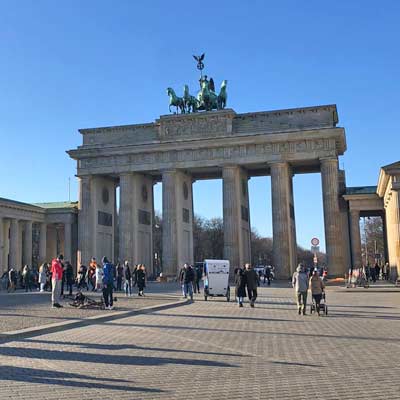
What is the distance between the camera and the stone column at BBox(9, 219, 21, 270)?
2466 inches

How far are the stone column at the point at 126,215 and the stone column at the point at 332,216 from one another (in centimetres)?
2185

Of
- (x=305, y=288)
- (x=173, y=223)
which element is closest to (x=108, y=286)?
(x=305, y=288)

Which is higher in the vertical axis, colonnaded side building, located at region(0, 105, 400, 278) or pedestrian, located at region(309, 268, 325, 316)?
colonnaded side building, located at region(0, 105, 400, 278)

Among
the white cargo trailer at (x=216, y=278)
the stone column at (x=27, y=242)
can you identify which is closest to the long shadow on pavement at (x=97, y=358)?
the white cargo trailer at (x=216, y=278)

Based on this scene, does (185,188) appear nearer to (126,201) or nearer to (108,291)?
(126,201)

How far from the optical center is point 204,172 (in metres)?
66.9

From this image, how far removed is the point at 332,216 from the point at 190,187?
755 inches

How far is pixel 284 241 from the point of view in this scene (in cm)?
5719

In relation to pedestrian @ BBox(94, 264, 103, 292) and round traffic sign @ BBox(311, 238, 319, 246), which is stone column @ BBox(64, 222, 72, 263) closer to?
pedestrian @ BBox(94, 264, 103, 292)

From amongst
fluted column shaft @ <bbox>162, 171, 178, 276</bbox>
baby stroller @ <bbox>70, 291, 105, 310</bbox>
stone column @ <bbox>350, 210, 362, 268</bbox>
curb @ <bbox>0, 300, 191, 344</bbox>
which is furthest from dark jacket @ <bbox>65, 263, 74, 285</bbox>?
stone column @ <bbox>350, 210, 362, 268</bbox>

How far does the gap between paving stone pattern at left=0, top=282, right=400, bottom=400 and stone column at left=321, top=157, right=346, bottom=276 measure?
3829cm

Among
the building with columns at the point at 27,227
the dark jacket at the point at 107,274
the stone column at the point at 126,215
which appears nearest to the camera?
the dark jacket at the point at 107,274

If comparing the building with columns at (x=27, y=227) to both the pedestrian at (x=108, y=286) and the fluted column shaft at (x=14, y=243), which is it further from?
the pedestrian at (x=108, y=286)

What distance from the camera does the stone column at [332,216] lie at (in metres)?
55.6
